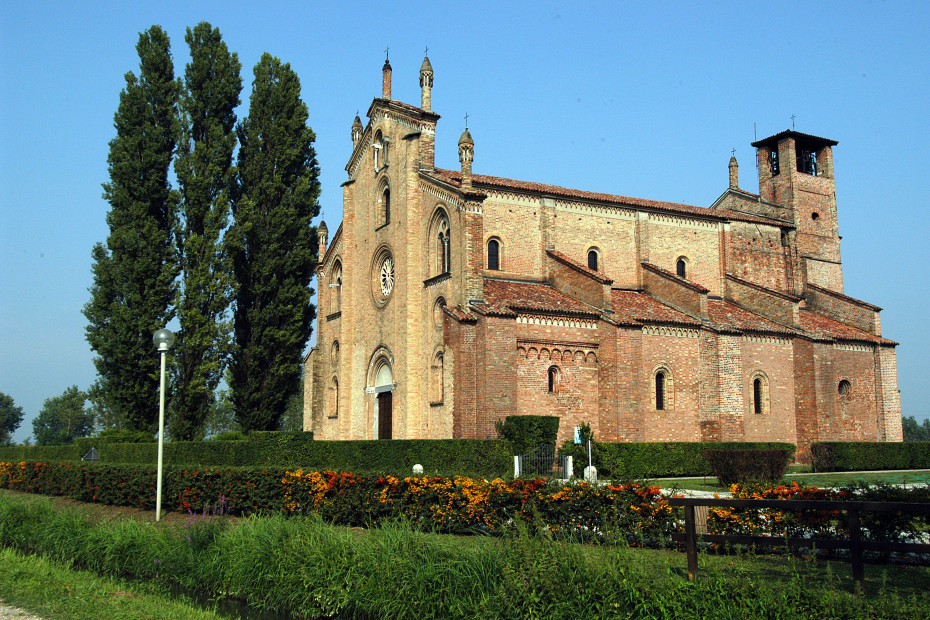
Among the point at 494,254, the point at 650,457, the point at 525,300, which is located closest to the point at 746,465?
the point at 650,457

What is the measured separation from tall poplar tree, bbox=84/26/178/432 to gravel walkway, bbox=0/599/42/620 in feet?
72.0

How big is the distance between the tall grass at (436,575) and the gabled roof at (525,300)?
14.8 m

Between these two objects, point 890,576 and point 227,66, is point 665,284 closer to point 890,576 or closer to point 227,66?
point 227,66

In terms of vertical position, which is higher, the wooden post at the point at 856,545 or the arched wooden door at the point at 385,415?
the arched wooden door at the point at 385,415

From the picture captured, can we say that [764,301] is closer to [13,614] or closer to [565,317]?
[565,317]

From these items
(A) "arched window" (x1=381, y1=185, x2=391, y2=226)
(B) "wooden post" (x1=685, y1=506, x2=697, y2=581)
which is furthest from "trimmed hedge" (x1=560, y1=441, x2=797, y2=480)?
(B) "wooden post" (x1=685, y1=506, x2=697, y2=581)

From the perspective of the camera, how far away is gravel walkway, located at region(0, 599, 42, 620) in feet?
28.4

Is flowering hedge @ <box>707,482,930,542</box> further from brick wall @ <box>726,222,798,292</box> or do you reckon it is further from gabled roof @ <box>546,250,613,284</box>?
brick wall @ <box>726,222,798,292</box>

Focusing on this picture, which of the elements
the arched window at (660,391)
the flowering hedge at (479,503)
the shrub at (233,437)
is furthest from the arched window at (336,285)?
the flowering hedge at (479,503)

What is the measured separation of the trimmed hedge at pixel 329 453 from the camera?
20.7 meters

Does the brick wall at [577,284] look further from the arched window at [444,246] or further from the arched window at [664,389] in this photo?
the arched window at [444,246]

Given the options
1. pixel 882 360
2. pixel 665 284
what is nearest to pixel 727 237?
pixel 665 284

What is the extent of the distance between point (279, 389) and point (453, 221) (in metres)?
12.3

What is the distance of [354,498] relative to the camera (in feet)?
43.9
